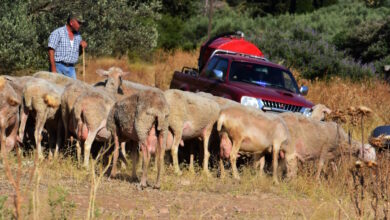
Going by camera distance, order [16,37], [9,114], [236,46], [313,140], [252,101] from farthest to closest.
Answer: [236,46], [16,37], [252,101], [313,140], [9,114]

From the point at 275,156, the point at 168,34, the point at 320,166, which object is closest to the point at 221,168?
the point at 275,156

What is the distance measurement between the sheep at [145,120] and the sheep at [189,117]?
1.47 metres

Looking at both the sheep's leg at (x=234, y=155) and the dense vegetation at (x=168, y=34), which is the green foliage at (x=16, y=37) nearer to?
the dense vegetation at (x=168, y=34)

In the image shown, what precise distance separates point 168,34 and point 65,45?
27272 millimetres

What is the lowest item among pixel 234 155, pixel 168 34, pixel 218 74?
pixel 168 34

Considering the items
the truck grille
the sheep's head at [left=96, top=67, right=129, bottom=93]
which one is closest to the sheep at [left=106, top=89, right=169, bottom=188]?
the sheep's head at [left=96, top=67, right=129, bottom=93]

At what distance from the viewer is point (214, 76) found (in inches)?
620

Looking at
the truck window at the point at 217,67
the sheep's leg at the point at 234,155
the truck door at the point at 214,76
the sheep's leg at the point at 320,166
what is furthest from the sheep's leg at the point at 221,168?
the truck window at the point at 217,67

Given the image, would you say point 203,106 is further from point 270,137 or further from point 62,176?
point 62,176

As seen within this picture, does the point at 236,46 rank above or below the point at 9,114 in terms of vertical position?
below

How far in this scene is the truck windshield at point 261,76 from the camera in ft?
51.9

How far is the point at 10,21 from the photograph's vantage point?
65.9 feet

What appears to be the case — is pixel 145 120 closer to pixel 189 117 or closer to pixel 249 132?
pixel 189 117

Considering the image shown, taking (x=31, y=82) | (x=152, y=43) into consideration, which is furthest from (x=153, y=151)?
(x=152, y=43)
